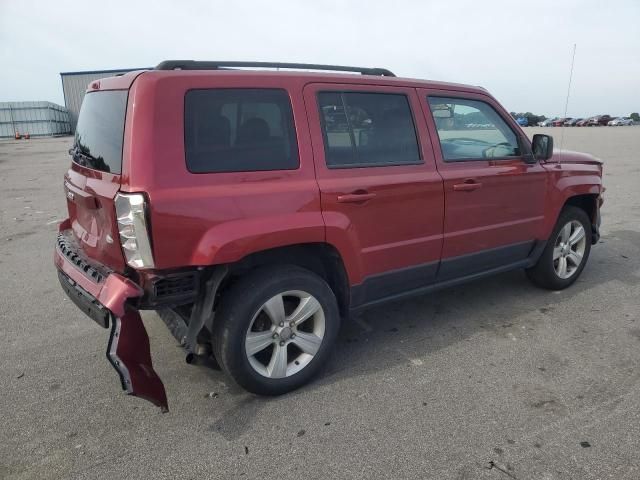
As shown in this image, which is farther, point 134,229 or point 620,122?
point 620,122

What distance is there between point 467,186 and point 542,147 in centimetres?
99

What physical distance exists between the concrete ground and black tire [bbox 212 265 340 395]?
0.39 ft

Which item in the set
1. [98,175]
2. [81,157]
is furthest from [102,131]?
[81,157]

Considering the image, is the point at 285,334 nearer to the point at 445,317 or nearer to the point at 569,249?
the point at 445,317

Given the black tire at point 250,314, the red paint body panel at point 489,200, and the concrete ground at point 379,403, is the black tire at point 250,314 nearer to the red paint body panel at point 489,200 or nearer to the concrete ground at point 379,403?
the concrete ground at point 379,403

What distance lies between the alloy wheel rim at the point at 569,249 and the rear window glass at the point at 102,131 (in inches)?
148

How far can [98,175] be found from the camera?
2832 mm

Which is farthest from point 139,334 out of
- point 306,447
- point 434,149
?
point 434,149

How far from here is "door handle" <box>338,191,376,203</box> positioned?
3025 millimetres

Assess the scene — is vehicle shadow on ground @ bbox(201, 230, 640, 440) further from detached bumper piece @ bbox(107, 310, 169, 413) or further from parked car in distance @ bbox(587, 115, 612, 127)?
parked car in distance @ bbox(587, 115, 612, 127)

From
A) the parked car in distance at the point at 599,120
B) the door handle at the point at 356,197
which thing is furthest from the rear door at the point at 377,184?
the parked car in distance at the point at 599,120

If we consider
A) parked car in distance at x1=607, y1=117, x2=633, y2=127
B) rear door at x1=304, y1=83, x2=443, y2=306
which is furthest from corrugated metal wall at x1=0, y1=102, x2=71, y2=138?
parked car in distance at x1=607, y1=117, x2=633, y2=127

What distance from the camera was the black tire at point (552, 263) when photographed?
448 cm

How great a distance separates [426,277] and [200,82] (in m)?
2.06
